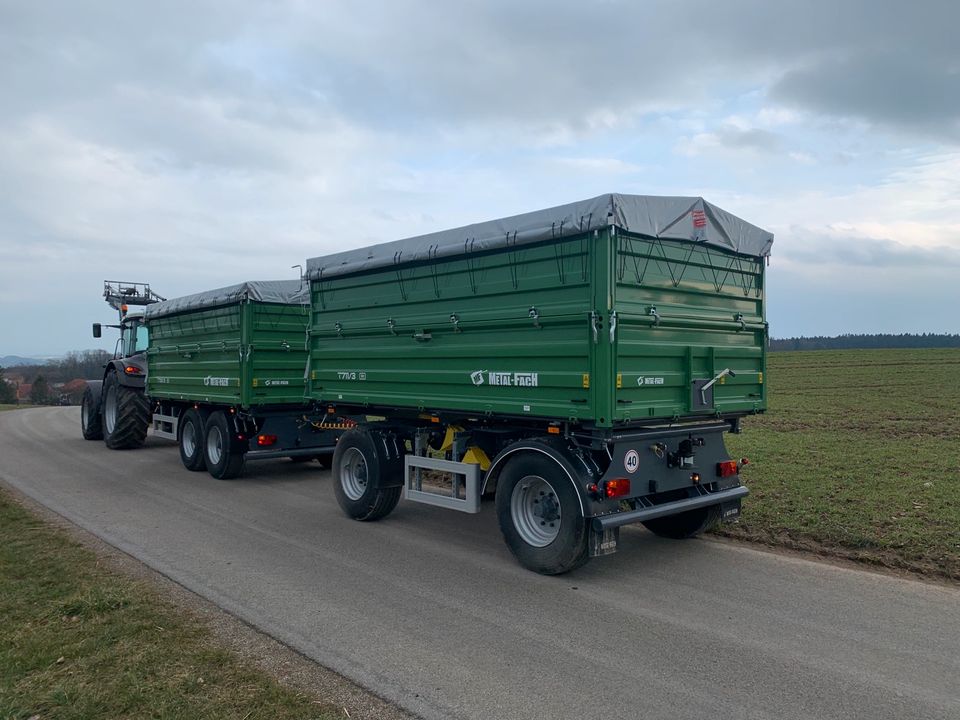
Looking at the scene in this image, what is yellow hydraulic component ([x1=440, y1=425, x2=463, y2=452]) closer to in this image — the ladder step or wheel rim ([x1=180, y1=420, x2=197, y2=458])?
the ladder step

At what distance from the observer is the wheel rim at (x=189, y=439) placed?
12.1 metres

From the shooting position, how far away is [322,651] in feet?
14.8

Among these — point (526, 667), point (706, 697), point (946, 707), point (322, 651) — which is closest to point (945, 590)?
point (946, 707)

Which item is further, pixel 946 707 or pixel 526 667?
pixel 526 667

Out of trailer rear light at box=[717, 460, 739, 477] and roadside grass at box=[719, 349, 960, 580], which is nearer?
roadside grass at box=[719, 349, 960, 580]

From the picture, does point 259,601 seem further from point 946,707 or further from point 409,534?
point 946,707

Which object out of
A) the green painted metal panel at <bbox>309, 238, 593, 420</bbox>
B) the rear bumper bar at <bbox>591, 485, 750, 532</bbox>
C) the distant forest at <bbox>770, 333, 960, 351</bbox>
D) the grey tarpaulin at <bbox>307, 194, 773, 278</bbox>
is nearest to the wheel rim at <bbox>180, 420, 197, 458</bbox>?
the green painted metal panel at <bbox>309, 238, 593, 420</bbox>

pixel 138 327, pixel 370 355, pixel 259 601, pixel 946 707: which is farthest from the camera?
pixel 138 327

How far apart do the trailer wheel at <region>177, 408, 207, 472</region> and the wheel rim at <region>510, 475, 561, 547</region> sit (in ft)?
23.5

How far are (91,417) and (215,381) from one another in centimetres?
673

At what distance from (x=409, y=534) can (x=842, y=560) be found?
4.11m

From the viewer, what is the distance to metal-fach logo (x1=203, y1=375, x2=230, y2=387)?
11.4 meters

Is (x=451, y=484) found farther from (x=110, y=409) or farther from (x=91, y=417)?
(x=91, y=417)

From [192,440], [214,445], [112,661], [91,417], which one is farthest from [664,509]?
[91,417]
